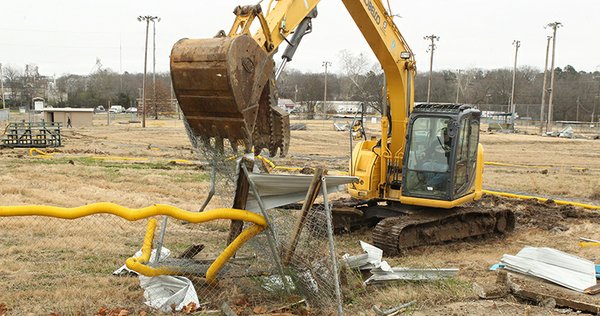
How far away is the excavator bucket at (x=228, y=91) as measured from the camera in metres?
5.96

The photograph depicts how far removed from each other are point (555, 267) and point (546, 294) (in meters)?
1.04

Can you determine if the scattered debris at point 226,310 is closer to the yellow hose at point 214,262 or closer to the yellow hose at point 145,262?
the yellow hose at point 214,262

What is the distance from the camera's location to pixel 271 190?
6336 mm

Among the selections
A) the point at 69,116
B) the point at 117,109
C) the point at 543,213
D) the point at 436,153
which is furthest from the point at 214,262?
the point at 117,109

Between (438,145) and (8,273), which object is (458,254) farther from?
(8,273)

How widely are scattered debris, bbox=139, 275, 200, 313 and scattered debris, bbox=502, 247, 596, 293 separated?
4109 millimetres

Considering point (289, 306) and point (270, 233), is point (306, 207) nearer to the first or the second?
point (270, 233)

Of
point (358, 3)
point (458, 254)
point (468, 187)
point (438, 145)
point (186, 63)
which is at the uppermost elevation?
point (358, 3)

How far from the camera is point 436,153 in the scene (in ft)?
34.8

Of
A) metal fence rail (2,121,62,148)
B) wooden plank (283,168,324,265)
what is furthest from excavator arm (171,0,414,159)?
metal fence rail (2,121,62,148)

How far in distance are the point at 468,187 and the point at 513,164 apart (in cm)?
1683

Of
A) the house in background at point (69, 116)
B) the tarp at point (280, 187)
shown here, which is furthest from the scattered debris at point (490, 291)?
the house in background at point (69, 116)

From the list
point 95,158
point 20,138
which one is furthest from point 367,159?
point 20,138

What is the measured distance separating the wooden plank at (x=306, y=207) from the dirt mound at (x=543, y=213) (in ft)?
25.4
